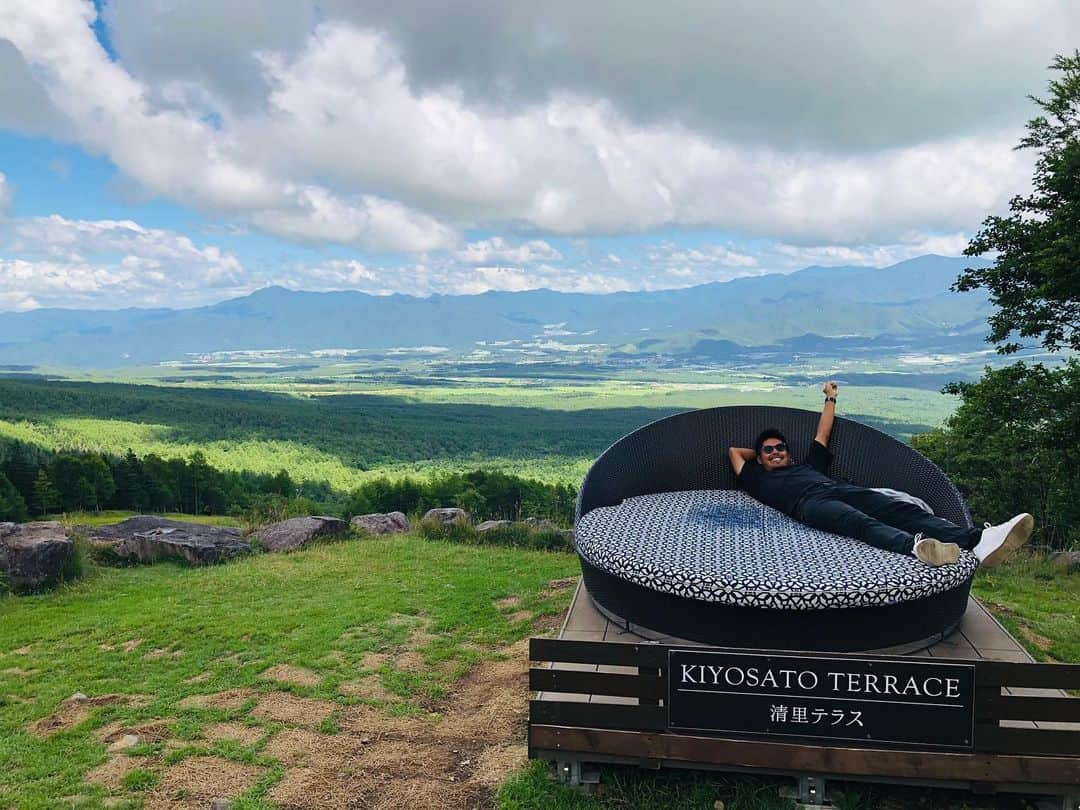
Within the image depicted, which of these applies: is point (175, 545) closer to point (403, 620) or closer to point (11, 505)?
point (403, 620)

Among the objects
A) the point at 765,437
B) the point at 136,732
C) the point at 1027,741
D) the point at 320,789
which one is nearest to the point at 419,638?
the point at 136,732

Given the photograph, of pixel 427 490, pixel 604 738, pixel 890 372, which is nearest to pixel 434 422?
pixel 427 490

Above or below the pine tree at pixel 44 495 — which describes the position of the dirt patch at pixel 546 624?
above

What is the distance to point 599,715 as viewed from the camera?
9.27ft

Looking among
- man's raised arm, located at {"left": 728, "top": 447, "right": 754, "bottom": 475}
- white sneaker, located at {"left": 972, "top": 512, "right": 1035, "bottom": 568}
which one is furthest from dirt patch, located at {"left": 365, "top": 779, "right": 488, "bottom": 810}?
man's raised arm, located at {"left": 728, "top": 447, "right": 754, "bottom": 475}

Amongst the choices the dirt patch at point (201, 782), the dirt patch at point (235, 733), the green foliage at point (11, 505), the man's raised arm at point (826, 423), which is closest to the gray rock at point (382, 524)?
the dirt patch at point (235, 733)

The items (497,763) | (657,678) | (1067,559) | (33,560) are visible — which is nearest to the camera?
(657,678)

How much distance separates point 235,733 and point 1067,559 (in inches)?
374

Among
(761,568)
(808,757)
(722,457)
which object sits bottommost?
(808,757)

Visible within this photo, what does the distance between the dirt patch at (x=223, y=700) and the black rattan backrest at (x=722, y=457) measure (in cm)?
249

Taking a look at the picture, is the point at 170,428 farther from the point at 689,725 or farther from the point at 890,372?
the point at 890,372

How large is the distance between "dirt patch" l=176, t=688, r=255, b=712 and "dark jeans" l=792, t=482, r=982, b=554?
3.73 metres

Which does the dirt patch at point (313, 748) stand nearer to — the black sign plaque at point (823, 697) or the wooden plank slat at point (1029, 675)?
the black sign plaque at point (823, 697)

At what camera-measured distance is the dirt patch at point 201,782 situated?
119 inches
